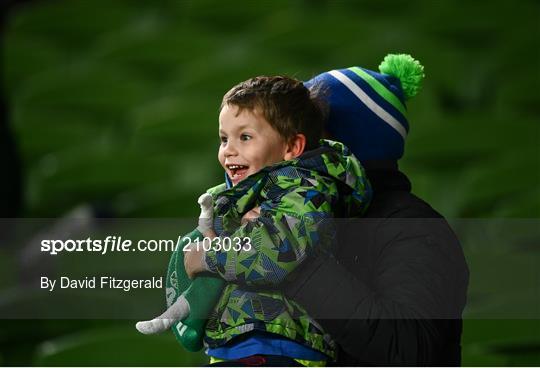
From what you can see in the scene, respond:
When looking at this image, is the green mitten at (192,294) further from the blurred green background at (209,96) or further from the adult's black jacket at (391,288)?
the blurred green background at (209,96)

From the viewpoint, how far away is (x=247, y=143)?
1.96ft

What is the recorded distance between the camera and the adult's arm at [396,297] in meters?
0.56

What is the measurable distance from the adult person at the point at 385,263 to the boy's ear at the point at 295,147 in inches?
2.0

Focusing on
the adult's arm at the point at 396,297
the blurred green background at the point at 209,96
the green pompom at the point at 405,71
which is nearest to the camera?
A: the adult's arm at the point at 396,297

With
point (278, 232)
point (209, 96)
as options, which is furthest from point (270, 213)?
point (209, 96)

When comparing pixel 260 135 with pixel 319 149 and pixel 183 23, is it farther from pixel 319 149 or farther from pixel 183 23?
pixel 183 23

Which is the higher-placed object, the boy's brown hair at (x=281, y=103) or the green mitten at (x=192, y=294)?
the boy's brown hair at (x=281, y=103)

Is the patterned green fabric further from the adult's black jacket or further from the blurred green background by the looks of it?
the blurred green background

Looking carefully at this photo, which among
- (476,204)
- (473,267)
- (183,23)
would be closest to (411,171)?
(476,204)

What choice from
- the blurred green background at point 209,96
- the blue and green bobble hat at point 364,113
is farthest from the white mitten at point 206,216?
the blurred green background at point 209,96

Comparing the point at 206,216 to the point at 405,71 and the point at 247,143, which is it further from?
the point at 405,71

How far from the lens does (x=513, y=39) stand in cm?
249

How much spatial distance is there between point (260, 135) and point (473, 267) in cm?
112

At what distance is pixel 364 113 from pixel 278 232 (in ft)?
0.41
